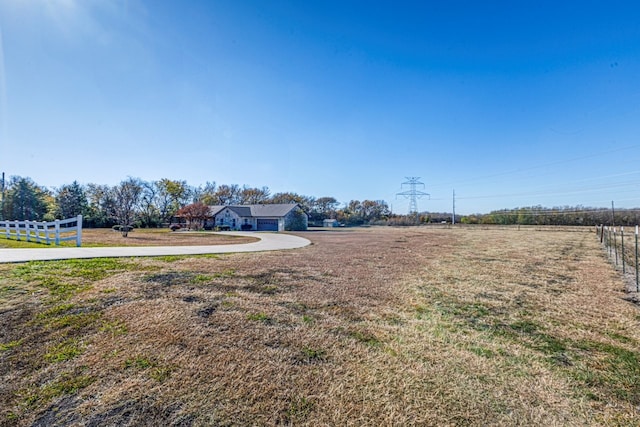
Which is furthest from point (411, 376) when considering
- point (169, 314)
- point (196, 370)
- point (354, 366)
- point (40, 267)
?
point (40, 267)

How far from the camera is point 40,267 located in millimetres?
5629

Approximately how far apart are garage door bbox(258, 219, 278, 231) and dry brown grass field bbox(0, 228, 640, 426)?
96.6 ft

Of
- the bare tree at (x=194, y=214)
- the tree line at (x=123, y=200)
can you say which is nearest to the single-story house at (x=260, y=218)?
the bare tree at (x=194, y=214)

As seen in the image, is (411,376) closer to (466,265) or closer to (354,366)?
(354,366)

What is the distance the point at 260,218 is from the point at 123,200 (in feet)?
53.6

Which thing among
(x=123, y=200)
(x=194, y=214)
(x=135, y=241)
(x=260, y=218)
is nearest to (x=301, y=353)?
(x=135, y=241)

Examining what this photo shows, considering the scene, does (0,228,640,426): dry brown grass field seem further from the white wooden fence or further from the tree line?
the tree line

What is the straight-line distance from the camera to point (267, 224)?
3581cm

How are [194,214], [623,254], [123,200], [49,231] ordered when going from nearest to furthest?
[623,254] < [49,231] < [194,214] < [123,200]

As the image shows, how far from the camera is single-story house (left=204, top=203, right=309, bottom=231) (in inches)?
1387

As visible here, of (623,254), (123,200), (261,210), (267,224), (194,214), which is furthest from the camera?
(261,210)

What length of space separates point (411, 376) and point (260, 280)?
3975mm

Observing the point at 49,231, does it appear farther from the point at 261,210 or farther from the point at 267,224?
the point at 261,210

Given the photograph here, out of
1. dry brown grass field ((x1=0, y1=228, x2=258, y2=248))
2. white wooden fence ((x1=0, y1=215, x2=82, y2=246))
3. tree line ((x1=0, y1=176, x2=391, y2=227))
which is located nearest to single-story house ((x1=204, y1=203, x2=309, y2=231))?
tree line ((x1=0, y1=176, x2=391, y2=227))
